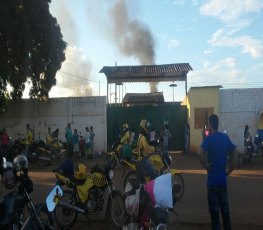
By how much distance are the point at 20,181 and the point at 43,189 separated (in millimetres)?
6315

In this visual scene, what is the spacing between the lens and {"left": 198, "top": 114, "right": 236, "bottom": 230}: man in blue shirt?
6418mm

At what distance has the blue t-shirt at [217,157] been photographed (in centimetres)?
646

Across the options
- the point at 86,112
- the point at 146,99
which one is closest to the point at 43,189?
the point at 86,112

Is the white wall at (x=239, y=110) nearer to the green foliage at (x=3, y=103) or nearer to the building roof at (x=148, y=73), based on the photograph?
the building roof at (x=148, y=73)

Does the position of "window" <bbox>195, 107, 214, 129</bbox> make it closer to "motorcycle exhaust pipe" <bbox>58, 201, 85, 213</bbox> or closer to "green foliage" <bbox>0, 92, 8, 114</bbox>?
"green foliage" <bbox>0, 92, 8, 114</bbox>

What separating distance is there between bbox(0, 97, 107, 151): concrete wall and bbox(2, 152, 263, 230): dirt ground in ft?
23.1

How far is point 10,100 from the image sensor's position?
24109mm

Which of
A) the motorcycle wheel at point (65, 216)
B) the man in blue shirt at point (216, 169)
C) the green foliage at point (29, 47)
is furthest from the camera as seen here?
the green foliage at point (29, 47)

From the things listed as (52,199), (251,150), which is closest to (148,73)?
(251,150)

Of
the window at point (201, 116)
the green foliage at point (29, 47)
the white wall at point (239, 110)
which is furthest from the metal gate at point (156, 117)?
the green foliage at point (29, 47)

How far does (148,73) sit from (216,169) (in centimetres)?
1949

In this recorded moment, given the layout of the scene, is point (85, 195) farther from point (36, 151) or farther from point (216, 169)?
point (36, 151)

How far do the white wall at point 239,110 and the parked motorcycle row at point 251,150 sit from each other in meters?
3.22

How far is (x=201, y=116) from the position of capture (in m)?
22.6
